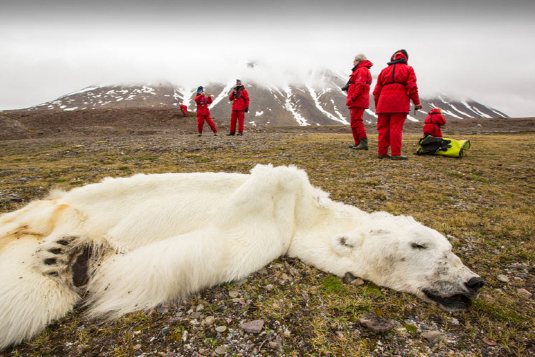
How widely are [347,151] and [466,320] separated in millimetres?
8985

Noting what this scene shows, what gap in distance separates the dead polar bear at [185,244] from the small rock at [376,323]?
64 centimetres

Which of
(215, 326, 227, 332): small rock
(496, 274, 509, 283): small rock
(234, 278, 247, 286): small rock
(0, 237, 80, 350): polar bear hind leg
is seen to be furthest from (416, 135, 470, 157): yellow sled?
(0, 237, 80, 350): polar bear hind leg

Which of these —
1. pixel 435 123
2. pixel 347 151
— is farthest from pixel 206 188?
pixel 435 123

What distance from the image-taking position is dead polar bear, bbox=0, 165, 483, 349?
2.45m

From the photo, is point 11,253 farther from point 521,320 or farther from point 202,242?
point 521,320

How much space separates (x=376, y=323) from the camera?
2186 mm

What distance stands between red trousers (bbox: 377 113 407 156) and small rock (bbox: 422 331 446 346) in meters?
7.34

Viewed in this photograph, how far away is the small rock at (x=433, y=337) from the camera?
204 cm

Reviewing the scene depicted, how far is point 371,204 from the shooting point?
193 inches

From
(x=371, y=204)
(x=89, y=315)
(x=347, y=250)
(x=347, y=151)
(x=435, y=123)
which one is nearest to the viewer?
(x=89, y=315)

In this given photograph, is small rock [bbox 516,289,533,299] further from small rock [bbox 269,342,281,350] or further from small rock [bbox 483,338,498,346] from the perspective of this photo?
small rock [bbox 269,342,281,350]

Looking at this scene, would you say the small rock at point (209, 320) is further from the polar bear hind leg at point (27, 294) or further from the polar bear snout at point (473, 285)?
the polar bear snout at point (473, 285)

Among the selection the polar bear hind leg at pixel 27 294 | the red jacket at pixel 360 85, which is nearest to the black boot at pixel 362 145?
the red jacket at pixel 360 85

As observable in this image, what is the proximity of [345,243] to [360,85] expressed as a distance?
8.44 meters
